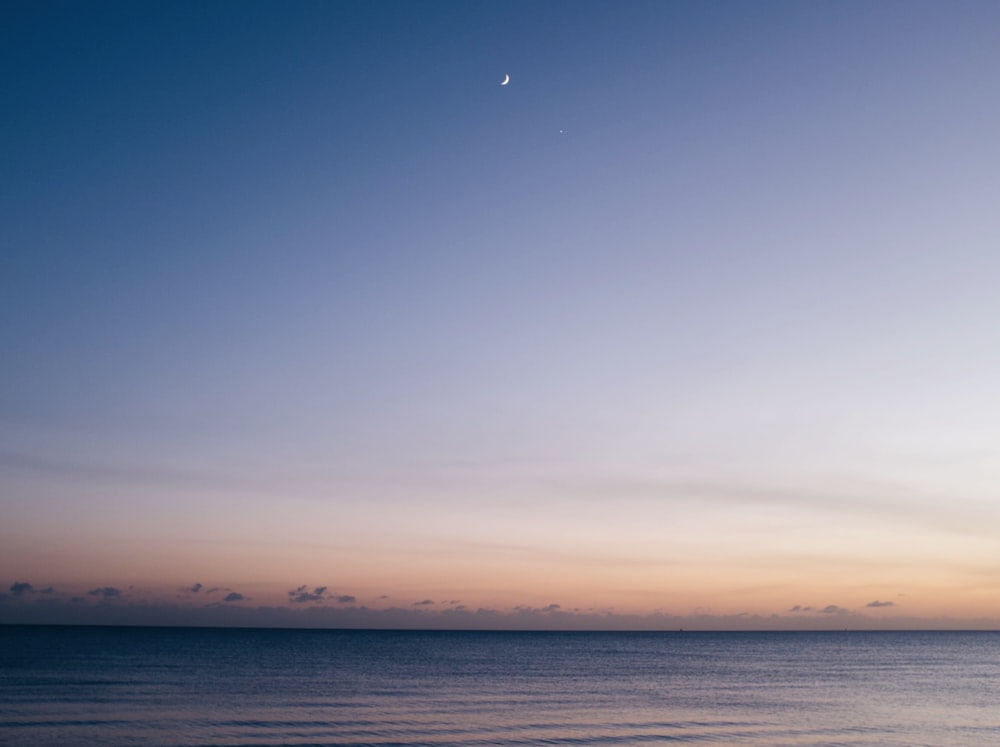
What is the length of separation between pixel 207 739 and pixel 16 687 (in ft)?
112

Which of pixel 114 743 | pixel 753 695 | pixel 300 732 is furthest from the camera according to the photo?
pixel 753 695

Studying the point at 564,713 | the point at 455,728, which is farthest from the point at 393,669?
the point at 455,728

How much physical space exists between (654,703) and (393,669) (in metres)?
46.5

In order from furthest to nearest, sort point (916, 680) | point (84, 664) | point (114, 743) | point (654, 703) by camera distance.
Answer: point (84, 664) → point (916, 680) → point (654, 703) → point (114, 743)

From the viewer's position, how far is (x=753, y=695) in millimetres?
69625

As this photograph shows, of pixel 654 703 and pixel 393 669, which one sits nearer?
pixel 654 703

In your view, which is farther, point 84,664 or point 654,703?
point 84,664

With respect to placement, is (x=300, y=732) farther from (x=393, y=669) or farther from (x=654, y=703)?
(x=393, y=669)

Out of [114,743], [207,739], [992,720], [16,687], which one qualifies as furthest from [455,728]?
[16,687]

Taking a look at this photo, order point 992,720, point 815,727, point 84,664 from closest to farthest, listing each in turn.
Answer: point 815,727 → point 992,720 → point 84,664

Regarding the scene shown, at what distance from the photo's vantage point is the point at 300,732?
43.4 m


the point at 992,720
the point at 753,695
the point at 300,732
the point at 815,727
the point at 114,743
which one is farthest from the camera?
the point at 753,695

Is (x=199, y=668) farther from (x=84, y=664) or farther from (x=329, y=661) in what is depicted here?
(x=329, y=661)

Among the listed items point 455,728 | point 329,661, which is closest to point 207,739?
point 455,728
